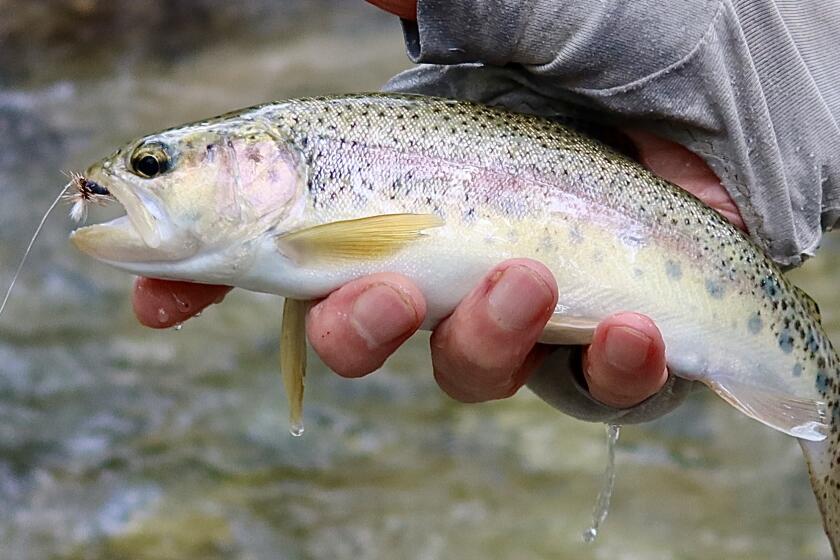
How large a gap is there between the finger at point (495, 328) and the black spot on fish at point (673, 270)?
0.27 meters

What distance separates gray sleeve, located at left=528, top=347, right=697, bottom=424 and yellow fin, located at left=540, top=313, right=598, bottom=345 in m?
0.38

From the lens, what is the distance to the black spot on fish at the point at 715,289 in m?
2.01

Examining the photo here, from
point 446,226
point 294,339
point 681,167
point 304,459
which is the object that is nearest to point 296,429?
point 294,339

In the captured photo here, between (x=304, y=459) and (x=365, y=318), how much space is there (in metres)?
3.40

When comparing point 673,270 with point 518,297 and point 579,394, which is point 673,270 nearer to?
point 518,297

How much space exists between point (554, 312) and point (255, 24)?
12.0 metres

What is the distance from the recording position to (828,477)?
221cm

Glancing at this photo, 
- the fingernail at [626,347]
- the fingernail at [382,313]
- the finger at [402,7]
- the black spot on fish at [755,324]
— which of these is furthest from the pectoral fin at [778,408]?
the finger at [402,7]

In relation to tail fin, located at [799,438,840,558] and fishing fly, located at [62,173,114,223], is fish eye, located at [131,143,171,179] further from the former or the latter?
tail fin, located at [799,438,840,558]

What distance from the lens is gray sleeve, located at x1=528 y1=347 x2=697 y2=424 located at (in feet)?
7.95

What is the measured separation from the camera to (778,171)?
2.28 meters

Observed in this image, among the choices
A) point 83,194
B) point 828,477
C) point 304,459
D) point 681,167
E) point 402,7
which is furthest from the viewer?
point 304,459

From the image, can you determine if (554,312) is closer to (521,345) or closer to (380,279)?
(521,345)

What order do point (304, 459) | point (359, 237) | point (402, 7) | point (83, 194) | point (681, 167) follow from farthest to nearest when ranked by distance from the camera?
point (304, 459), point (681, 167), point (402, 7), point (83, 194), point (359, 237)
